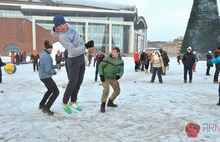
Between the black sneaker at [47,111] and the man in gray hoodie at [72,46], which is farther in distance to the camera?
the black sneaker at [47,111]

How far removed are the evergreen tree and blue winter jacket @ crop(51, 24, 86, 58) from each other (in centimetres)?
2754

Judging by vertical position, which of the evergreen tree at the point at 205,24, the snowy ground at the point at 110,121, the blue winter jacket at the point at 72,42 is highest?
the evergreen tree at the point at 205,24

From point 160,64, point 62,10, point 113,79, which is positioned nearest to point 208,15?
point 160,64

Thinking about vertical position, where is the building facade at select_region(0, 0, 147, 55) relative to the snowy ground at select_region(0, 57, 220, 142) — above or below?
above

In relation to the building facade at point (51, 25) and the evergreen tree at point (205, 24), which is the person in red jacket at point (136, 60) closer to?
the evergreen tree at point (205, 24)

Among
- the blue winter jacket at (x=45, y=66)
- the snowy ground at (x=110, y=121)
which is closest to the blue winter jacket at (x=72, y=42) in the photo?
the blue winter jacket at (x=45, y=66)

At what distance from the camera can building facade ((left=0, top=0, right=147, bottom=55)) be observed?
2338 inches

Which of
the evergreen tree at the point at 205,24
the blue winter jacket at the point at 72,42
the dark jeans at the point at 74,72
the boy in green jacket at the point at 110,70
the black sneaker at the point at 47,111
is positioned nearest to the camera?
the blue winter jacket at the point at 72,42

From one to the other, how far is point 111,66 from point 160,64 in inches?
229

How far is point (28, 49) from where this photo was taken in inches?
2397

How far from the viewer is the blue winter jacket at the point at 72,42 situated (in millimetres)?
3723

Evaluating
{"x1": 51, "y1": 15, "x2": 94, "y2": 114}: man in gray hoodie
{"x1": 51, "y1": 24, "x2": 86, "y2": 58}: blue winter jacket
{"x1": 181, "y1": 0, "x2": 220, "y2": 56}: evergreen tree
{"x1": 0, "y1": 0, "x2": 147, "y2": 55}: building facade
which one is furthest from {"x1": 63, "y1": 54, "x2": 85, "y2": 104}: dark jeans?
{"x1": 0, "y1": 0, "x2": 147, "y2": 55}: building facade

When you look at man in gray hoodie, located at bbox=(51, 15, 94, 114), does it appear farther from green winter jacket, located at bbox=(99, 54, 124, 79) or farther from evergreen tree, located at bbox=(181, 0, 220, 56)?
evergreen tree, located at bbox=(181, 0, 220, 56)

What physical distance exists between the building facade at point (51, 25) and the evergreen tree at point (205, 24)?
135ft
